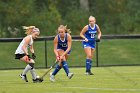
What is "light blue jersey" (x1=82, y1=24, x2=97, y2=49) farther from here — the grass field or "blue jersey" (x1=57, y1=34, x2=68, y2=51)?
"blue jersey" (x1=57, y1=34, x2=68, y2=51)

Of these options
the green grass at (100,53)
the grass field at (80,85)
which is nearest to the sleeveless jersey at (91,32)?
the grass field at (80,85)

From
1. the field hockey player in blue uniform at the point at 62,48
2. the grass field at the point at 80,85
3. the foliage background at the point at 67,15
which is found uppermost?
the foliage background at the point at 67,15

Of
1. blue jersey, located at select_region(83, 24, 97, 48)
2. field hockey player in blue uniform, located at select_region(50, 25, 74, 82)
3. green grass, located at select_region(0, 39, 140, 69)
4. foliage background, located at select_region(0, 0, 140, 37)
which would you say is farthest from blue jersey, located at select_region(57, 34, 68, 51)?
foliage background, located at select_region(0, 0, 140, 37)

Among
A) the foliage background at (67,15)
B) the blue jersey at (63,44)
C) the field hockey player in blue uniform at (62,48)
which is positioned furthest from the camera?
the foliage background at (67,15)

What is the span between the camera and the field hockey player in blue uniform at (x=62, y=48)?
2106 centimetres

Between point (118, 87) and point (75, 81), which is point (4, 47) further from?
point (118, 87)

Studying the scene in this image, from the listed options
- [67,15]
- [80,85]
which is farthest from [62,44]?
[67,15]

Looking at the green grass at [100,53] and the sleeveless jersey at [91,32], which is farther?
the green grass at [100,53]

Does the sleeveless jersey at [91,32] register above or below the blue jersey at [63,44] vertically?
above

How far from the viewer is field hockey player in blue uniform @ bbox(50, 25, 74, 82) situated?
2106cm

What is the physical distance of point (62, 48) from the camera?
851 inches

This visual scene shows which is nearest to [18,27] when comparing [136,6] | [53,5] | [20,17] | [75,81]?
[20,17]

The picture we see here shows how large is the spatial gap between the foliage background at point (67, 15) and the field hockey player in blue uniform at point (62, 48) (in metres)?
22.4

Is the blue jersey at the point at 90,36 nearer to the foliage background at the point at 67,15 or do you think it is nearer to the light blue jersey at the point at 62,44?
the light blue jersey at the point at 62,44
